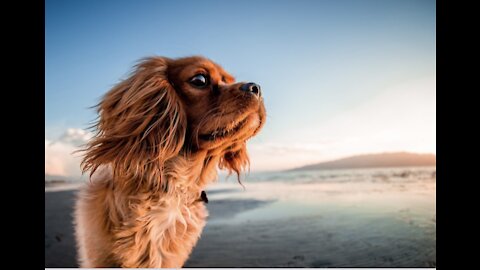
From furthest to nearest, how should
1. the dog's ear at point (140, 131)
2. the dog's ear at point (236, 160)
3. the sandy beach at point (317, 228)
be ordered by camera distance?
the sandy beach at point (317, 228) → the dog's ear at point (236, 160) → the dog's ear at point (140, 131)

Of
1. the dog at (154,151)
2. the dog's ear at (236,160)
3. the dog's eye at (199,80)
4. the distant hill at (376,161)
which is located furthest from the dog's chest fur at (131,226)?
the distant hill at (376,161)

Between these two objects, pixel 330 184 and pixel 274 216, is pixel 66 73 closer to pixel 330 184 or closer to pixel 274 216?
pixel 274 216

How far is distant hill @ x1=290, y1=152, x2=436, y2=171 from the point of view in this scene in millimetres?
2672

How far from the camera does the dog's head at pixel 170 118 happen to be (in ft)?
4.98

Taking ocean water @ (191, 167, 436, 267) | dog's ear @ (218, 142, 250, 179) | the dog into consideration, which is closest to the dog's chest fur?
the dog

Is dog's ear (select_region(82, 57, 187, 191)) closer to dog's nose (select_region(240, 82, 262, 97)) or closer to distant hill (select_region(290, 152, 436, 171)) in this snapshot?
dog's nose (select_region(240, 82, 262, 97))

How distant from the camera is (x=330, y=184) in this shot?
292 centimetres

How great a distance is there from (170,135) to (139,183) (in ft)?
0.75

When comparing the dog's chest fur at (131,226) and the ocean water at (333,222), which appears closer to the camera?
the dog's chest fur at (131,226)

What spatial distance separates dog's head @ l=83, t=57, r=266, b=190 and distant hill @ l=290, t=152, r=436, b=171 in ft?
4.02

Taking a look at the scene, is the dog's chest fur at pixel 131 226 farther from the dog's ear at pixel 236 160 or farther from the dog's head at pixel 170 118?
the dog's ear at pixel 236 160

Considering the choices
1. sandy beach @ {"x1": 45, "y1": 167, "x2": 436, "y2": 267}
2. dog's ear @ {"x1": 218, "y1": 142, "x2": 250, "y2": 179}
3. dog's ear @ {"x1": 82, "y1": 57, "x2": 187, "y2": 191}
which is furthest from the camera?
sandy beach @ {"x1": 45, "y1": 167, "x2": 436, "y2": 267}

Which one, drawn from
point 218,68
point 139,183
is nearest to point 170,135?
point 139,183

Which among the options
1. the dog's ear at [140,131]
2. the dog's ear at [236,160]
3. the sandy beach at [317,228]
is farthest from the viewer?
the sandy beach at [317,228]
